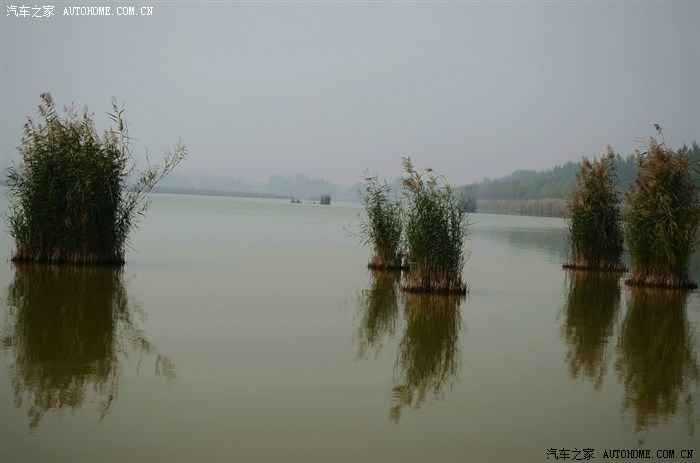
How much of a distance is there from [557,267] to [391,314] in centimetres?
1085

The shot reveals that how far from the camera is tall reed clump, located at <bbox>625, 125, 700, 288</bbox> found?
1584cm

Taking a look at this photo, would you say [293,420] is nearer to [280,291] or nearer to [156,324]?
[156,324]

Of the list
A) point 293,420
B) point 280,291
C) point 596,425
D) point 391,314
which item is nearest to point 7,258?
point 280,291

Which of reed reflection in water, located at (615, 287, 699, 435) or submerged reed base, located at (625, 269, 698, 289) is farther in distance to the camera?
submerged reed base, located at (625, 269, 698, 289)

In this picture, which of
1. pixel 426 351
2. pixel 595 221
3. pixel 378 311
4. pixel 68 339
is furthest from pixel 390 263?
pixel 68 339

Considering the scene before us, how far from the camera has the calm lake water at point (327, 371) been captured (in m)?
5.61

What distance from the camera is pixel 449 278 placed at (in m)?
13.7

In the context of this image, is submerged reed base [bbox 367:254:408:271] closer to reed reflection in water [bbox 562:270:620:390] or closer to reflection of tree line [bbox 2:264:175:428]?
reed reflection in water [bbox 562:270:620:390]

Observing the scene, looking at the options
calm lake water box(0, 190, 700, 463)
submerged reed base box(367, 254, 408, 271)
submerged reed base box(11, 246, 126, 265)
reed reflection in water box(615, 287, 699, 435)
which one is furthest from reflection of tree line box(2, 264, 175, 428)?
submerged reed base box(367, 254, 408, 271)

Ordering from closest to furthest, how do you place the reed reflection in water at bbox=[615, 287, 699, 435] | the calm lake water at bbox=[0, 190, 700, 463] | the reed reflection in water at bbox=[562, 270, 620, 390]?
the calm lake water at bbox=[0, 190, 700, 463] → the reed reflection in water at bbox=[615, 287, 699, 435] → the reed reflection in water at bbox=[562, 270, 620, 390]

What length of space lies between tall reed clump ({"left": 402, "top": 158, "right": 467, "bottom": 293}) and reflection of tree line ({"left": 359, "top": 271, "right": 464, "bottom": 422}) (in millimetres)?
278

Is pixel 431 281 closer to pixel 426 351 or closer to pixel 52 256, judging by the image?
pixel 426 351

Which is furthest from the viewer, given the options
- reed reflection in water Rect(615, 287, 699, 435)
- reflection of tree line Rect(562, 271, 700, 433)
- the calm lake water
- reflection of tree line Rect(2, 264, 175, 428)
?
reflection of tree line Rect(562, 271, 700, 433)

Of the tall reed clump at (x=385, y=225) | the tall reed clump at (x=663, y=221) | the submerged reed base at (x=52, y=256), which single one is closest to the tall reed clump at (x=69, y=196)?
the submerged reed base at (x=52, y=256)
